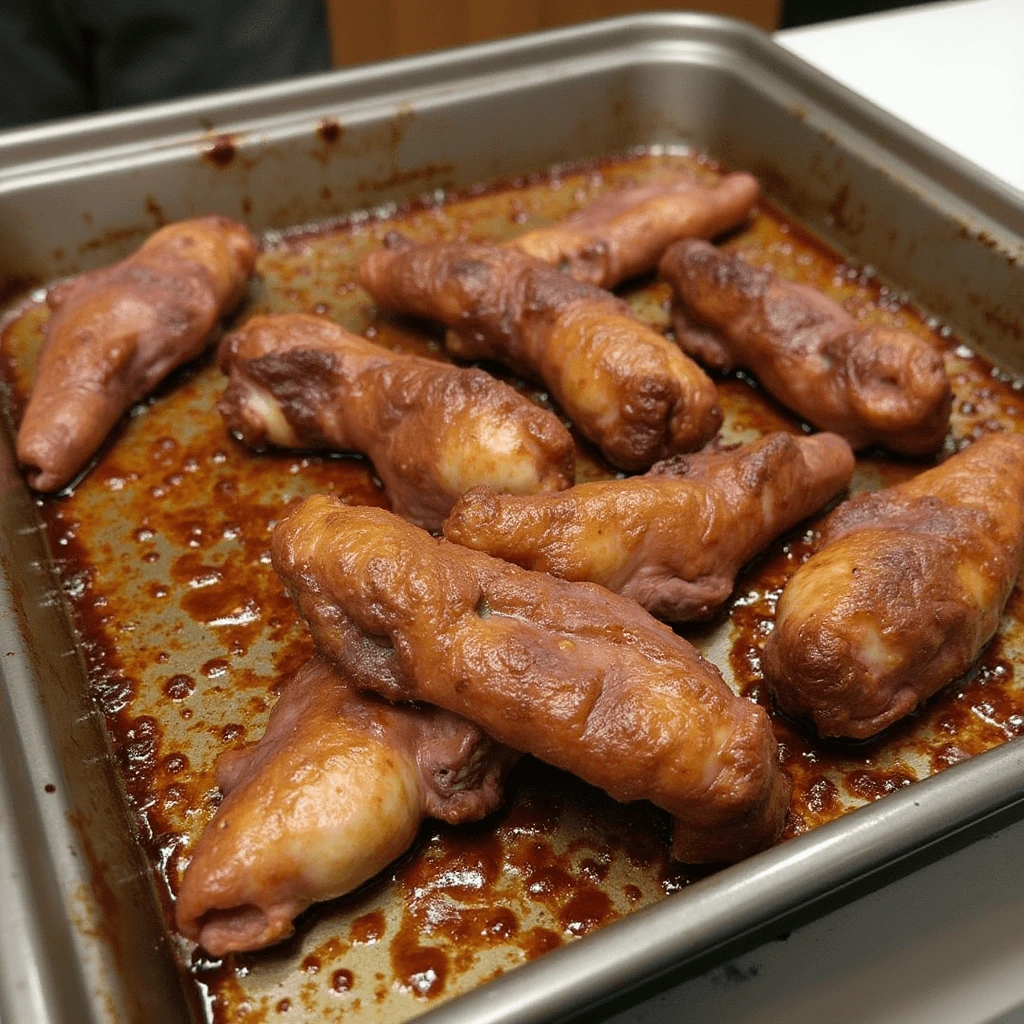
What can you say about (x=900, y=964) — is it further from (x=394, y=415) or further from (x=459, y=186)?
(x=459, y=186)

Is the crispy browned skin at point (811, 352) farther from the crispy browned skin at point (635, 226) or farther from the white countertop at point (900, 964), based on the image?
the white countertop at point (900, 964)

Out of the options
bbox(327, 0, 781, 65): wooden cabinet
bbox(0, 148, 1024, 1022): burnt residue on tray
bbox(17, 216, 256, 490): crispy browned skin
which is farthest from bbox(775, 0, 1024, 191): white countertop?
bbox(17, 216, 256, 490): crispy browned skin

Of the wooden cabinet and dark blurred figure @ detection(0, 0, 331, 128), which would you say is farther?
the wooden cabinet

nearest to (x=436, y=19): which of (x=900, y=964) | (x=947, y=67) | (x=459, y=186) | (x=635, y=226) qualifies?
(x=459, y=186)

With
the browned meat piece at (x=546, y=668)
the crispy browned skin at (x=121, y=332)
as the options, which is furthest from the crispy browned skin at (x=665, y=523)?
the crispy browned skin at (x=121, y=332)

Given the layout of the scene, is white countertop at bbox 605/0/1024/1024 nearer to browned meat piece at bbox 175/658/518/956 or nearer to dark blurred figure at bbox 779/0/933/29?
browned meat piece at bbox 175/658/518/956

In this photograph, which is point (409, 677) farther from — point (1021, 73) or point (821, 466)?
point (1021, 73)
